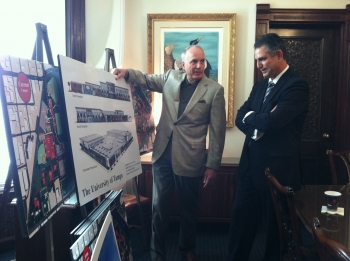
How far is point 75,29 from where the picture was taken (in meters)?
2.53

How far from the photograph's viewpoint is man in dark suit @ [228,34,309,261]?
1.65 m

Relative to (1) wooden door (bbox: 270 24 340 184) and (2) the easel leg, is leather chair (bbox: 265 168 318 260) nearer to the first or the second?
(2) the easel leg

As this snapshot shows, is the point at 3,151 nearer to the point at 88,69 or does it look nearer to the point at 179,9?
the point at 88,69

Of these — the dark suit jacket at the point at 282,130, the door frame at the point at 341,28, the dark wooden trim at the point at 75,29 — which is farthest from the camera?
the door frame at the point at 341,28

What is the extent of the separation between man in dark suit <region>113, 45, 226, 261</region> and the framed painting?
839 mm

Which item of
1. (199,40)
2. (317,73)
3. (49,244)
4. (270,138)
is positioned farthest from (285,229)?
(317,73)

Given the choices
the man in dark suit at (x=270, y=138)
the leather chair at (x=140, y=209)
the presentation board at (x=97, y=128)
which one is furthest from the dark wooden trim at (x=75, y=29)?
the man in dark suit at (x=270, y=138)

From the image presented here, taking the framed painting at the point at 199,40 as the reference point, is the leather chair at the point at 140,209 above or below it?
below

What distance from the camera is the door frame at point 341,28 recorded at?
2.80 metres

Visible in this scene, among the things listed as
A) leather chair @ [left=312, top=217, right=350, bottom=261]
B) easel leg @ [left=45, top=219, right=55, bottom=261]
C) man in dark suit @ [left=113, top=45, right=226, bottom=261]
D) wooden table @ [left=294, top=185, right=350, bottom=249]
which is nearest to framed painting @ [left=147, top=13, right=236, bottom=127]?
man in dark suit @ [left=113, top=45, right=226, bottom=261]

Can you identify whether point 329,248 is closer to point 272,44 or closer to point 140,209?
point 272,44

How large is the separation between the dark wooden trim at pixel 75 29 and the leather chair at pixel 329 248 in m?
2.32

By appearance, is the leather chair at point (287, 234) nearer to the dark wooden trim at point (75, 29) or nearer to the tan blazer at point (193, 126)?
the tan blazer at point (193, 126)

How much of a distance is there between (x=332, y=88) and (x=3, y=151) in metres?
3.05
